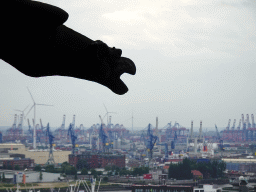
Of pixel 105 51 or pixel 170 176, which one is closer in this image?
pixel 105 51

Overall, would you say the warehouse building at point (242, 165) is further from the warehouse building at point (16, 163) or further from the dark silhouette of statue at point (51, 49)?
the dark silhouette of statue at point (51, 49)

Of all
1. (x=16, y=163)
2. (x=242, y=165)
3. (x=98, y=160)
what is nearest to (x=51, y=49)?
(x=16, y=163)

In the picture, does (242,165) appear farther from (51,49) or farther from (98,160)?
(51,49)

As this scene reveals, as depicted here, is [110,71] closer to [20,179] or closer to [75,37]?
[75,37]

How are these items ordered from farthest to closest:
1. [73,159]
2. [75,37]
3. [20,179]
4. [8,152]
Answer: [8,152]
[73,159]
[20,179]
[75,37]

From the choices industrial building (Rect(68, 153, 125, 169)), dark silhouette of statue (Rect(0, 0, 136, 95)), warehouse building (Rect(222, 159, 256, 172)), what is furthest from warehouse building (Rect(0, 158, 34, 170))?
dark silhouette of statue (Rect(0, 0, 136, 95))

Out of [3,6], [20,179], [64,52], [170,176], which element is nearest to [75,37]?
[64,52]
